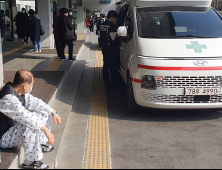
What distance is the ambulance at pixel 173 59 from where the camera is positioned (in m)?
5.20

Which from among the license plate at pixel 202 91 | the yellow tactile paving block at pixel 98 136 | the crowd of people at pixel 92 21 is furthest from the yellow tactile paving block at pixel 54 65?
the license plate at pixel 202 91

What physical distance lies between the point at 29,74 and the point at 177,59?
2.54 meters

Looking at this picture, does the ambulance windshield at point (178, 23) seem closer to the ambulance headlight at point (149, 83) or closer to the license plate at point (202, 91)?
the ambulance headlight at point (149, 83)

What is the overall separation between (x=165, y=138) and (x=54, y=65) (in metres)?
6.01

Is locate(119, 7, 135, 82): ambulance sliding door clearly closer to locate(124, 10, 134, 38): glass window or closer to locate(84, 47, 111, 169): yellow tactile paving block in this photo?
locate(124, 10, 134, 38): glass window

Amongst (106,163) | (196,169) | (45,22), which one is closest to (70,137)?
(106,163)

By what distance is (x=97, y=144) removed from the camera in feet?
14.7

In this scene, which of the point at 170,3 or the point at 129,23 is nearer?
the point at 170,3

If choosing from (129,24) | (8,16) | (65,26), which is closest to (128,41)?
(129,24)

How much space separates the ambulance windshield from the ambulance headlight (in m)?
0.89

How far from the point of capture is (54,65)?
1011cm

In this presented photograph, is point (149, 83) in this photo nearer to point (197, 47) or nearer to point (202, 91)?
point (202, 91)

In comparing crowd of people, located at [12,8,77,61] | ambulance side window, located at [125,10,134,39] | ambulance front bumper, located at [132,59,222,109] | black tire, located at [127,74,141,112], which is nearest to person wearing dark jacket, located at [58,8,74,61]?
crowd of people, located at [12,8,77,61]

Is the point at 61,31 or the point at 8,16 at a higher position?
the point at 8,16
